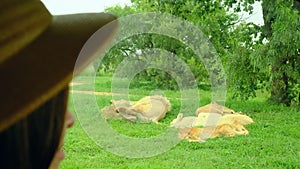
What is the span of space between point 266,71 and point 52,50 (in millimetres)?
4087

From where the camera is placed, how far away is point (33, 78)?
234mm

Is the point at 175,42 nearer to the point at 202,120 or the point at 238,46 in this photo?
the point at 238,46

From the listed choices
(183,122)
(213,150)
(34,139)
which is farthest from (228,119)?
(34,139)

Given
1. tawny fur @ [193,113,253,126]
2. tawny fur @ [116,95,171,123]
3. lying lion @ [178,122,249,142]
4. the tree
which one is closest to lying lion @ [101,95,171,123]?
tawny fur @ [116,95,171,123]

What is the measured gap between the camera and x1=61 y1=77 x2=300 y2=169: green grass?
289cm

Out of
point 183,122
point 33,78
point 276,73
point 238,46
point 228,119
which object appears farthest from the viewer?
point 238,46

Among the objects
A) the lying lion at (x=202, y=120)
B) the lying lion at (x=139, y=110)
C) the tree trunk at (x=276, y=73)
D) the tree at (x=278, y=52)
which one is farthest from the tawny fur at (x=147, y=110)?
the tree trunk at (x=276, y=73)

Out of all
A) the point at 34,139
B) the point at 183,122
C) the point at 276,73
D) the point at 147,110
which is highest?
the point at 34,139

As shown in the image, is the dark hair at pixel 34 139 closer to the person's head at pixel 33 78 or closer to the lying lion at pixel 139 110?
the person's head at pixel 33 78

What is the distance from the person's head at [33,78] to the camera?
233 mm

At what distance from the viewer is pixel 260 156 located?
303 cm

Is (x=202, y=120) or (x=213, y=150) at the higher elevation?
(x=213, y=150)

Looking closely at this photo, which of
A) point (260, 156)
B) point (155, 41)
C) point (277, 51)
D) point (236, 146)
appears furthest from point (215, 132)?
point (155, 41)

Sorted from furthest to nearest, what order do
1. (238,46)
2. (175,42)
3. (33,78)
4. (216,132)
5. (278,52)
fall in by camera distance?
(175,42) < (238,46) < (278,52) < (216,132) < (33,78)
